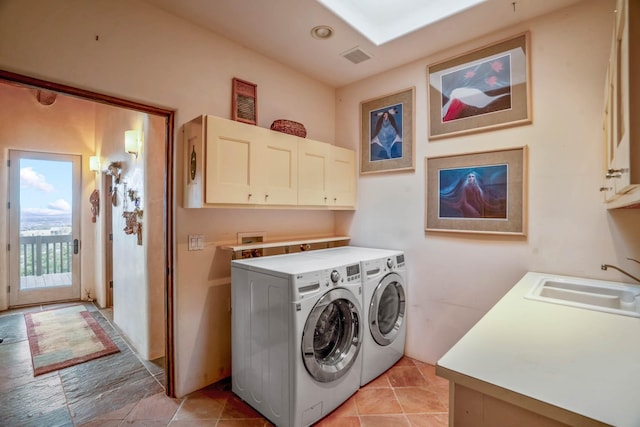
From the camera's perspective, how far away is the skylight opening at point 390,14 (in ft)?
7.10

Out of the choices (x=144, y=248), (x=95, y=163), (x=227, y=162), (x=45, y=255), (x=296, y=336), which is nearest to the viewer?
(x=296, y=336)

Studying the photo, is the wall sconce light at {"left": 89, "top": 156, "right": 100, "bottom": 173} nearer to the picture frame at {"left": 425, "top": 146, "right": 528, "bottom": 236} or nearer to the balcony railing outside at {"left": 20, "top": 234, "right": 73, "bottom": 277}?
the balcony railing outside at {"left": 20, "top": 234, "right": 73, "bottom": 277}

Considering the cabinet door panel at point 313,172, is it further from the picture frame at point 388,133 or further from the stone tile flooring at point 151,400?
the stone tile flooring at point 151,400

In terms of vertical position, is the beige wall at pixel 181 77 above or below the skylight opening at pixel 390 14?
below

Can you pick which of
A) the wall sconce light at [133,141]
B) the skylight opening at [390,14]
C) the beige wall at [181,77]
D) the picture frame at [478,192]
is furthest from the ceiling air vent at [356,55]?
the wall sconce light at [133,141]

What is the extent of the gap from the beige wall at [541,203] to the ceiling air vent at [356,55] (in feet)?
1.32

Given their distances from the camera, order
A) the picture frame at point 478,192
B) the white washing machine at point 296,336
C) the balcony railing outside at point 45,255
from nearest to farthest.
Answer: the white washing machine at point 296,336 < the picture frame at point 478,192 < the balcony railing outside at point 45,255

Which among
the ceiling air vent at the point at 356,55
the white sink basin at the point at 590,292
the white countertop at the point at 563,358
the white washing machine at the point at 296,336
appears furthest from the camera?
the ceiling air vent at the point at 356,55

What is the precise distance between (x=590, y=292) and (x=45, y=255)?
6363mm

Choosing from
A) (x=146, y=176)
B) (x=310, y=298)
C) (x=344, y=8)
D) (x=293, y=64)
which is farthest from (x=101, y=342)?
(x=344, y=8)

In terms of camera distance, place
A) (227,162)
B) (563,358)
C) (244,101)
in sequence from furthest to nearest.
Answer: (244,101) → (227,162) → (563,358)

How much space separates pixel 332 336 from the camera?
7.12ft

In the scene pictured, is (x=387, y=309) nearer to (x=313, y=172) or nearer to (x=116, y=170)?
(x=313, y=172)

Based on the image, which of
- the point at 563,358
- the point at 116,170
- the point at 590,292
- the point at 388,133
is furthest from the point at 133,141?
the point at 590,292
